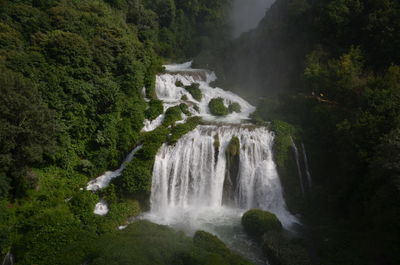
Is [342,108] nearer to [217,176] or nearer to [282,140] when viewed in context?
[282,140]

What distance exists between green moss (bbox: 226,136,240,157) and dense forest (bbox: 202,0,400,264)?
3.36 m

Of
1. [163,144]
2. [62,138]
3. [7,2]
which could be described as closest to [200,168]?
[163,144]

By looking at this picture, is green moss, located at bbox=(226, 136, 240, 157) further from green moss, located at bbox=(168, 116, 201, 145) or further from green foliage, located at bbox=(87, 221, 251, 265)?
green foliage, located at bbox=(87, 221, 251, 265)

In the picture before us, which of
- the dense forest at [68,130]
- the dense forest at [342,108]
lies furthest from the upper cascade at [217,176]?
the dense forest at [342,108]

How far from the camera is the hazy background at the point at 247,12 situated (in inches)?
2877

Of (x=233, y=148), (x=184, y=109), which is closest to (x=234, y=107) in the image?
(x=184, y=109)

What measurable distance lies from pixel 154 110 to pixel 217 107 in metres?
6.70

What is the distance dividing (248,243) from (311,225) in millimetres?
4350

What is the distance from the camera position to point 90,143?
1927 centimetres

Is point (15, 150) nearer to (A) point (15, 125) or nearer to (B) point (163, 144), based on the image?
(A) point (15, 125)

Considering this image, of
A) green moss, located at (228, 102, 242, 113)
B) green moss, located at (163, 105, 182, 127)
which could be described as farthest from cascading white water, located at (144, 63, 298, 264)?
green moss, located at (228, 102, 242, 113)

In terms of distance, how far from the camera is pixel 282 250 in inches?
519

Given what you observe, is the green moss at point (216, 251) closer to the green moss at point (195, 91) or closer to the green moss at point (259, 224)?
the green moss at point (259, 224)

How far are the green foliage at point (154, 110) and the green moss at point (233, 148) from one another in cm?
710
